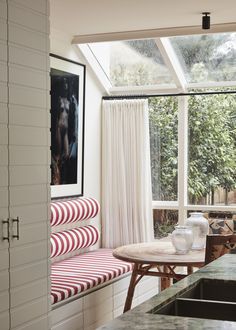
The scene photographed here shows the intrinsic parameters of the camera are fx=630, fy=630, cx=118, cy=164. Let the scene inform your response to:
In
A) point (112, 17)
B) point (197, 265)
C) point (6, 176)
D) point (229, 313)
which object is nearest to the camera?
point (229, 313)

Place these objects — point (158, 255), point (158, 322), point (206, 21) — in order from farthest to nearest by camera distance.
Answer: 1. point (206, 21)
2. point (158, 255)
3. point (158, 322)

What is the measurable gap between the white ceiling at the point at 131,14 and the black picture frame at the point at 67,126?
1.45 feet

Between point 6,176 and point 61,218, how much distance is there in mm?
1979

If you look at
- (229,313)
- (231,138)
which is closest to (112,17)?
(231,138)

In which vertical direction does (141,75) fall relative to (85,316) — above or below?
above

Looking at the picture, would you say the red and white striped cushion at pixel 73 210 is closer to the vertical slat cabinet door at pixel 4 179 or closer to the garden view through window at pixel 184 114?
the garden view through window at pixel 184 114

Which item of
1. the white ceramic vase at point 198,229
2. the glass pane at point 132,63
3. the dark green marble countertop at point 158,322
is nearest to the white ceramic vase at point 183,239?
the white ceramic vase at point 198,229

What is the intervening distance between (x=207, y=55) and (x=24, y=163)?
2.87 meters

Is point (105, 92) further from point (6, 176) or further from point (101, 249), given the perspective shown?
point (6, 176)

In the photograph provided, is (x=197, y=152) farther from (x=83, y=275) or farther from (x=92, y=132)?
(x=83, y=275)

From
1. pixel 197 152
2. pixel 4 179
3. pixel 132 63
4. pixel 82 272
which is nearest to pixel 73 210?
pixel 82 272

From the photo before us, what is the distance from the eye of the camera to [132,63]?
639cm

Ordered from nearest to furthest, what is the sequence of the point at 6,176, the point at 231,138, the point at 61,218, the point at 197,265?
the point at 6,176, the point at 197,265, the point at 61,218, the point at 231,138

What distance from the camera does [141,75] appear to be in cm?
646
